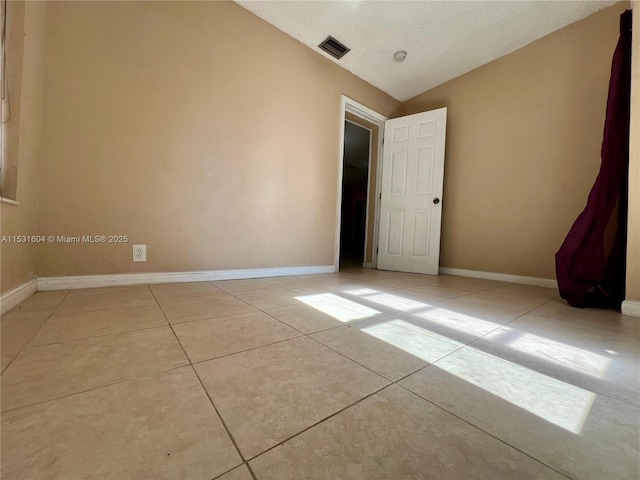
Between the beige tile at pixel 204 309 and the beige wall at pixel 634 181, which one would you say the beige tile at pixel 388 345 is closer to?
the beige tile at pixel 204 309

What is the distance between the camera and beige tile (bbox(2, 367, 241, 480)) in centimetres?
43

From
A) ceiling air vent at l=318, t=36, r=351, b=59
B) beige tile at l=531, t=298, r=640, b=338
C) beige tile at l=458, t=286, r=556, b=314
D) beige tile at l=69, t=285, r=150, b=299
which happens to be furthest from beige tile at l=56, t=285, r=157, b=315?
ceiling air vent at l=318, t=36, r=351, b=59

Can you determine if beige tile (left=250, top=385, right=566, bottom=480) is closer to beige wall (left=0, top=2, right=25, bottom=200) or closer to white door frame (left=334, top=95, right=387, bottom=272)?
beige wall (left=0, top=2, right=25, bottom=200)

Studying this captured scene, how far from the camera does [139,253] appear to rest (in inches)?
73.0

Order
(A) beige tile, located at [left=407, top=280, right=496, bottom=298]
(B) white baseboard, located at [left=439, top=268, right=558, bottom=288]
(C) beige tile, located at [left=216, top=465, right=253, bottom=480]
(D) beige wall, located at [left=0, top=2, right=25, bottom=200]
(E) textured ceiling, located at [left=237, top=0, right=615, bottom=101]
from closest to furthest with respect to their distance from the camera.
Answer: (C) beige tile, located at [left=216, top=465, right=253, bottom=480], (D) beige wall, located at [left=0, top=2, right=25, bottom=200], (A) beige tile, located at [left=407, top=280, right=496, bottom=298], (E) textured ceiling, located at [left=237, top=0, right=615, bottom=101], (B) white baseboard, located at [left=439, top=268, right=558, bottom=288]

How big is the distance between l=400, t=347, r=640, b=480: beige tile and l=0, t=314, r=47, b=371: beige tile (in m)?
1.24

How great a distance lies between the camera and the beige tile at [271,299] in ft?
4.85

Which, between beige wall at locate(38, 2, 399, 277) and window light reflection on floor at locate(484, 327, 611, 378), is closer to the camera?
window light reflection on floor at locate(484, 327, 611, 378)

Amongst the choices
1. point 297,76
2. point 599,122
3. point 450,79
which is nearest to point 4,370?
point 297,76

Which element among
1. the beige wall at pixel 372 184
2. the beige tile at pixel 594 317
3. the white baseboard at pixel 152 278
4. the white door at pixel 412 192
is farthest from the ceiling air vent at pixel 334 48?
the beige tile at pixel 594 317

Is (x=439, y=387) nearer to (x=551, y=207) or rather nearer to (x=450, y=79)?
(x=551, y=207)

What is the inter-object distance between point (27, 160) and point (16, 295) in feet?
2.46

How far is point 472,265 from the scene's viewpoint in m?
2.98

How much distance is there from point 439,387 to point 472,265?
8.94ft
